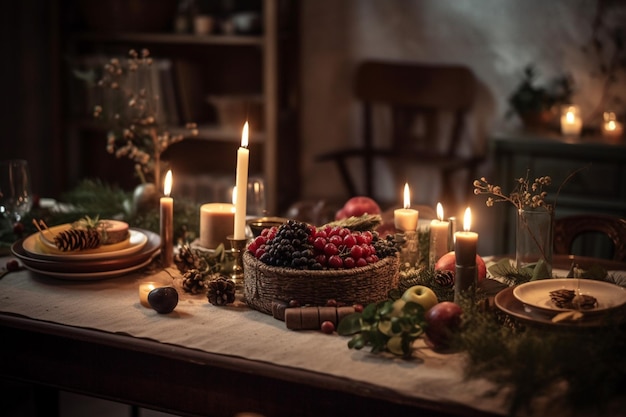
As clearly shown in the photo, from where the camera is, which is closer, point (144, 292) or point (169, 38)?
point (144, 292)

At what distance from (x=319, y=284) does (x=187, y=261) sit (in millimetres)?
408

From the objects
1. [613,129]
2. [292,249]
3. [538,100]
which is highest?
[538,100]

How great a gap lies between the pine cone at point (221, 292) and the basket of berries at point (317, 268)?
0.06 meters

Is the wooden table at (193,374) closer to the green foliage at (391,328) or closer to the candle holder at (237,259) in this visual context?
the green foliage at (391,328)

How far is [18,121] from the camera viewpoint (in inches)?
161

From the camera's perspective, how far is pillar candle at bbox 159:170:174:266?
1.84m

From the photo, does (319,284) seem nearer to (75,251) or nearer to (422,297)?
(422,297)

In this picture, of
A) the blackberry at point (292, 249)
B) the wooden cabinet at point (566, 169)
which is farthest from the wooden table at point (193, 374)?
the wooden cabinet at point (566, 169)

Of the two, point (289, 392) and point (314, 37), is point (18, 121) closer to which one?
point (314, 37)

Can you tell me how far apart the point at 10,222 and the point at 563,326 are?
4.41 feet

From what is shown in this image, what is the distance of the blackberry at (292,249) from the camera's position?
151 centimetres

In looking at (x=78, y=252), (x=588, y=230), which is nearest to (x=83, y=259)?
(x=78, y=252)

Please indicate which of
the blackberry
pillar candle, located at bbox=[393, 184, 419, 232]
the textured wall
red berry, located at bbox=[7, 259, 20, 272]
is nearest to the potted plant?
the textured wall

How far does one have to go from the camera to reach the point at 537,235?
168cm
